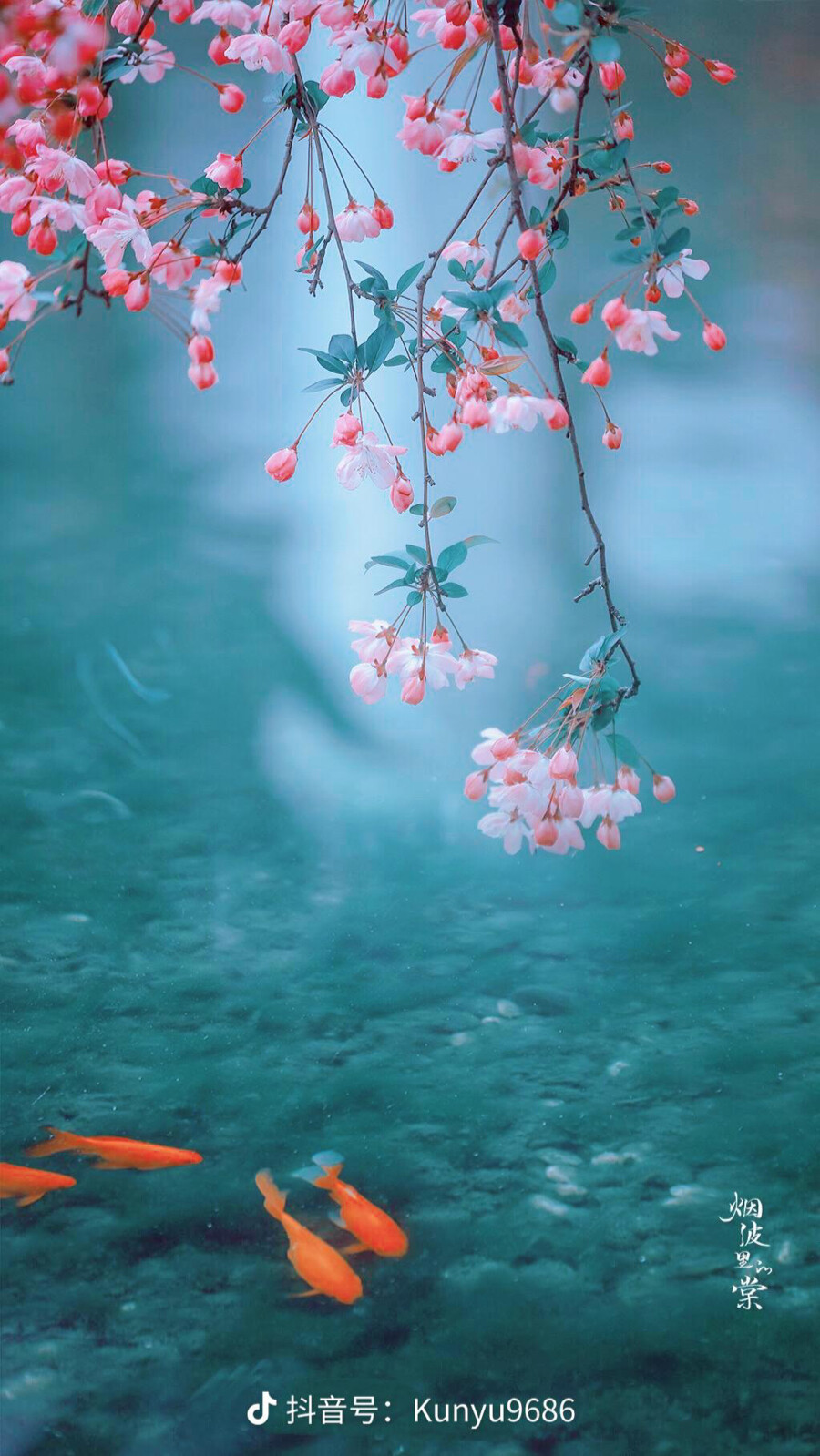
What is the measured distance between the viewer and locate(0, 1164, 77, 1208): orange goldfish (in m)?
0.94

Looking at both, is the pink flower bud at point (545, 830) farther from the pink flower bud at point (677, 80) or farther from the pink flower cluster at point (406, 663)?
the pink flower bud at point (677, 80)

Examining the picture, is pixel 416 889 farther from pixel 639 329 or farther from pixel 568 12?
pixel 568 12

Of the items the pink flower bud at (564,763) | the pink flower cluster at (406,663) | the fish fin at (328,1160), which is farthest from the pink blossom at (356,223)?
the fish fin at (328,1160)

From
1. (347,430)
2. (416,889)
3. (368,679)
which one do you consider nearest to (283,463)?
(347,430)

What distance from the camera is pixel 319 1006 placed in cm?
119

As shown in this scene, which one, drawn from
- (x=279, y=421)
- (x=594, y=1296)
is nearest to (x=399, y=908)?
(x=594, y=1296)

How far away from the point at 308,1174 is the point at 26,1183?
230 mm

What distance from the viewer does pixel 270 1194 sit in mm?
956

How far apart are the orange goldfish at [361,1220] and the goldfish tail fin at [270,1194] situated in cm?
3

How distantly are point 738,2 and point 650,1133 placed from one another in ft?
7.74

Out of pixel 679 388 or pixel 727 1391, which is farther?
pixel 679 388

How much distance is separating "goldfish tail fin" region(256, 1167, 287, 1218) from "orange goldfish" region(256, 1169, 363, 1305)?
0.03ft

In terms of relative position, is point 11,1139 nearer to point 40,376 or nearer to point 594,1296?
point 594,1296

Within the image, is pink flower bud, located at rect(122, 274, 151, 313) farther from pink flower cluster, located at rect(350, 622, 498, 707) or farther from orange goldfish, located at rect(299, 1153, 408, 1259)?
orange goldfish, located at rect(299, 1153, 408, 1259)
